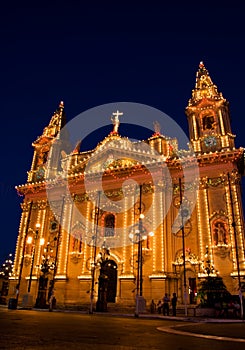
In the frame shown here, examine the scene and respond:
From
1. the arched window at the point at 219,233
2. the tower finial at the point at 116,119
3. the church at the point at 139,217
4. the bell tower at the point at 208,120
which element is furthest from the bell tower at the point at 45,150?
the arched window at the point at 219,233

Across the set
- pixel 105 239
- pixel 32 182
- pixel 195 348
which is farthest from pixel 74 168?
pixel 195 348

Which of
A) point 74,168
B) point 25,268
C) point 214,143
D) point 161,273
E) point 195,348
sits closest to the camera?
point 195,348

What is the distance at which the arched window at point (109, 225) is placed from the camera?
29453mm

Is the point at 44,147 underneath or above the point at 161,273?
above

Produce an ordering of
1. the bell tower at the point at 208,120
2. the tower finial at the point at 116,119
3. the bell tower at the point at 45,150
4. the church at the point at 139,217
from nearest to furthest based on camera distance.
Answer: the church at the point at 139,217 → the bell tower at the point at 208,120 → the tower finial at the point at 116,119 → the bell tower at the point at 45,150

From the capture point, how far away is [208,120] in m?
32.1

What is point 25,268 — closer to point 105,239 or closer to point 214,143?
point 105,239

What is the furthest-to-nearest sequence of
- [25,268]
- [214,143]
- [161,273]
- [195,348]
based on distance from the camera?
[25,268] → [214,143] → [161,273] → [195,348]

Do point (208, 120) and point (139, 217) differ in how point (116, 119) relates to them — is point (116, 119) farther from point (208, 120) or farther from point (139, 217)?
point (139, 217)

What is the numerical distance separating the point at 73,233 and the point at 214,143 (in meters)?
16.0

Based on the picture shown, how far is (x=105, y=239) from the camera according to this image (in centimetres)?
2902

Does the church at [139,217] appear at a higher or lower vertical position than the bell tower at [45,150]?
lower

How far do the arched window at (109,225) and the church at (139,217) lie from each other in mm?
100

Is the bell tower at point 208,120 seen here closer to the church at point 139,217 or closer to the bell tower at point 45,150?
the church at point 139,217
